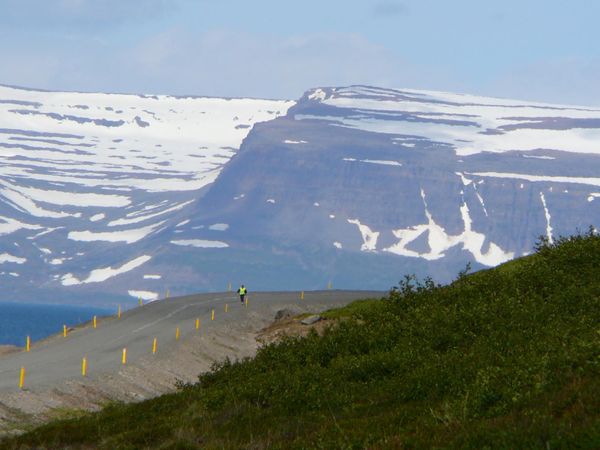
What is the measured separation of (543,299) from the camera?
34875 millimetres

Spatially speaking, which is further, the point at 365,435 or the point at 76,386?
the point at 76,386

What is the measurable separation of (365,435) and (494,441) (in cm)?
398

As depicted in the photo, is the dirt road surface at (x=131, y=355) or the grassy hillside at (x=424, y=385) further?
the dirt road surface at (x=131, y=355)

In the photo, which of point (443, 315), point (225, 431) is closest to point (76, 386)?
point (443, 315)

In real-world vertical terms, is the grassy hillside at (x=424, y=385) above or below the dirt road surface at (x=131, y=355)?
above

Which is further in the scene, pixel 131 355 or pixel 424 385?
pixel 131 355

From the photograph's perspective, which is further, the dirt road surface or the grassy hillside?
the dirt road surface

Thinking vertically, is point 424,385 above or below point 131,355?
above

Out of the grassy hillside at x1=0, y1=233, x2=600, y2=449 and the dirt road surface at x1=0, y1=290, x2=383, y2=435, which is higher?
the grassy hillside at x1=0, y1=233, x2=600, y2=449

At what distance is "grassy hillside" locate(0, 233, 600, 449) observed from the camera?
1725 centimetres

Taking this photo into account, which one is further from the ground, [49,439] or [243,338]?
[49,439]

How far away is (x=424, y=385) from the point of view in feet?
77.0

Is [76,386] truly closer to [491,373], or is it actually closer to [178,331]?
[178,331]

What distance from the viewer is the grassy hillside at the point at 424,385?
56.6 feet
